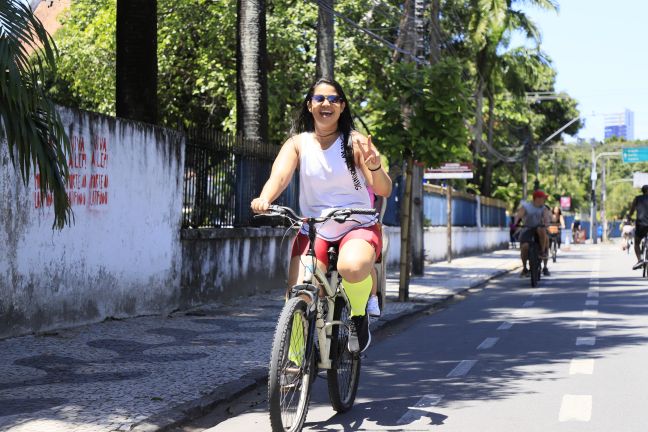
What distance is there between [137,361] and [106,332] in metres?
2.08

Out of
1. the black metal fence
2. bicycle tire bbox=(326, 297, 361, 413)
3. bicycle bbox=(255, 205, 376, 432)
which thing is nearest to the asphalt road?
bicycle tire bbox=(326, 297, 361, 413)

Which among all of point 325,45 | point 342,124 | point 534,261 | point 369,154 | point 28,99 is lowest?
point 534,261

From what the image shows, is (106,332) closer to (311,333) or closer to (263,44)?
(311,333)

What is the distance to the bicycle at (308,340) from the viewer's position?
562 cm

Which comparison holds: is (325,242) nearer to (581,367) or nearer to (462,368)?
(462,368)

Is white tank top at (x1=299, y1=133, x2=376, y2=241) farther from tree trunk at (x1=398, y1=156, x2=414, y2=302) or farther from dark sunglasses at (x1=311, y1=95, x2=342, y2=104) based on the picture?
tree trunk at (x1=398, y1=156, x2=414, y2=302)

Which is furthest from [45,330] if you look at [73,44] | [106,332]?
[73,44]

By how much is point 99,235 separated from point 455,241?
25860 millimetres

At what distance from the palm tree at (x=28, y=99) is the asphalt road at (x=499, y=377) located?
76.3 inches

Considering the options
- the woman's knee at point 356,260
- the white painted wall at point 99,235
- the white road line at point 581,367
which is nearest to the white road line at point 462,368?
the white road line at point 581,367

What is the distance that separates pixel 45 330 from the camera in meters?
10.7

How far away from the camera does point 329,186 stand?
639 centimetres

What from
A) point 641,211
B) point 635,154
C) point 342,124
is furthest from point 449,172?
point 635,154

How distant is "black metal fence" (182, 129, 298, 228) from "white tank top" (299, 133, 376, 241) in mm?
8088
